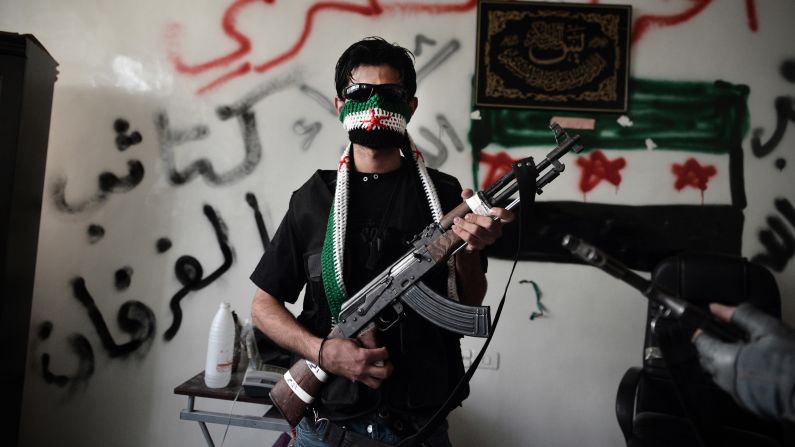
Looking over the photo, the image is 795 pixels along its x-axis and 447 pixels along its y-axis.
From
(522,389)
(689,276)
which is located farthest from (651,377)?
(522,389)

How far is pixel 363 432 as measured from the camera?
3.54ft

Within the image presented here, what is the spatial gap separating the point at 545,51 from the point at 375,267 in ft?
4.60

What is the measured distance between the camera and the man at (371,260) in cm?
107

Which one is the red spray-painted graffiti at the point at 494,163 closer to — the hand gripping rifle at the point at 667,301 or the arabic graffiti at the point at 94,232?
the hand gripping rifle at the point at 667,301

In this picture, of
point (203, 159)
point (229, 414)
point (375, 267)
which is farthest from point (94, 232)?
point (375, 267)

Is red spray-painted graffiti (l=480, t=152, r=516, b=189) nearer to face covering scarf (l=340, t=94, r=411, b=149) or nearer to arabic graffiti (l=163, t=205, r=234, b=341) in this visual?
face covering scarf (l=340, t=94, r=411, b=149)

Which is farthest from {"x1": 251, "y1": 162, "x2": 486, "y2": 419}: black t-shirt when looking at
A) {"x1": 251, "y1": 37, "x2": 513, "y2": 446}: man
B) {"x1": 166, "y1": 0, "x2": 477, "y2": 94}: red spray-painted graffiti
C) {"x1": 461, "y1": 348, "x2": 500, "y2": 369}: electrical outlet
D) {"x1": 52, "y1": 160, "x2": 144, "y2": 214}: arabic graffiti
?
{"x1": 52, "y1": 160, "x2": 144, "y2": 214}: arabic graffiti

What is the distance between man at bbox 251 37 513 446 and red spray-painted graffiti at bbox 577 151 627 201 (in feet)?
3.34

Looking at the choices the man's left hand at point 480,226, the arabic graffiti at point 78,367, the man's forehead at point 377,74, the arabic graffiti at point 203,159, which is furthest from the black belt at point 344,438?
the arabic graffiti at point 78,367

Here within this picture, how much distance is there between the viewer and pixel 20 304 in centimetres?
188

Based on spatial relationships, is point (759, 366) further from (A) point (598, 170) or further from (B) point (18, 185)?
Result: (B) point (18, 185)

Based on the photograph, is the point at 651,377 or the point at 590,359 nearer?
the point at 651,377

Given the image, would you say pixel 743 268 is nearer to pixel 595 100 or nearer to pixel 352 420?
pixel 595 100

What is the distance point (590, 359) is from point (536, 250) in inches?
19.3
